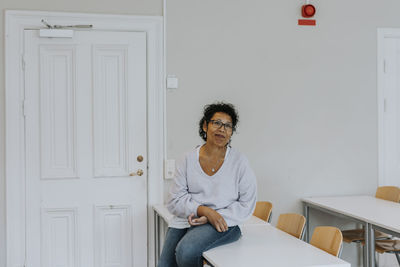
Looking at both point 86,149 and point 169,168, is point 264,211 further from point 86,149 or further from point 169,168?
point 86,149

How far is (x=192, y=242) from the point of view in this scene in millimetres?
2486

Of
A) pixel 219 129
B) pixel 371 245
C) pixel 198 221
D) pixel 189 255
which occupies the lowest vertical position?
pixel 371 245

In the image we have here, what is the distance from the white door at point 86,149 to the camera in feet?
12.3

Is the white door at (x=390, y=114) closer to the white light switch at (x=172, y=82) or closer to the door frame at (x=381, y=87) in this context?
the door frame at (x=381, y=87)

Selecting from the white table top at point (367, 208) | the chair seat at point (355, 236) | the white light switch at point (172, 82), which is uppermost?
the white light switch at point (172, 82)

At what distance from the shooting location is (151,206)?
12.9 feet

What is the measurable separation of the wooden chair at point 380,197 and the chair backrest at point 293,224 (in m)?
1.05

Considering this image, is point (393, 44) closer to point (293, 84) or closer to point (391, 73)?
point (391, 73)

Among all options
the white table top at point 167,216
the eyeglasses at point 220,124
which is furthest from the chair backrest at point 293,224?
the eyeglasses at point 220,124

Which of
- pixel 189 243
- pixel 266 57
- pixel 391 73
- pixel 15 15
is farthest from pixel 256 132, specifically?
pixel 15 15

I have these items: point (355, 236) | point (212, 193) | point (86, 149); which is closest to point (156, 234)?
point (86, 149)

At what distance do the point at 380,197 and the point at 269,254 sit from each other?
212cm

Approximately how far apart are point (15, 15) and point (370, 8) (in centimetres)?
298

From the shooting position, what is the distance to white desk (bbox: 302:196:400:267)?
124 inches
